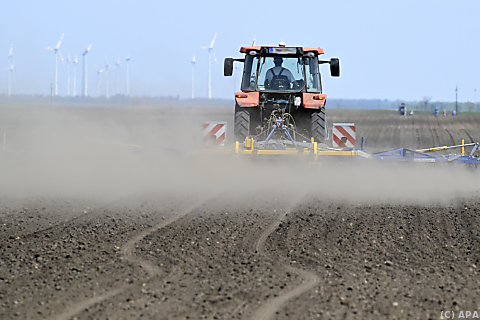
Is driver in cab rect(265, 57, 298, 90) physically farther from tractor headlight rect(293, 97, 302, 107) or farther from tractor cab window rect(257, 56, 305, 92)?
tractor headlight rect(293, 97, 302, 107)

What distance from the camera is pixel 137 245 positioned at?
235 inches

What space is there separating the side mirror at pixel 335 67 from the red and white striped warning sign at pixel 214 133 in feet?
8.21

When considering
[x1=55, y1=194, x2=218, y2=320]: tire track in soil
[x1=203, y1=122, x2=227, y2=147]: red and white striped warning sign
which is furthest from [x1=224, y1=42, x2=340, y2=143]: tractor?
[x1=55, y1=194, x2=218, y2=320]: tire track in soil

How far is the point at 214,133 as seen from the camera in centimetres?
1152

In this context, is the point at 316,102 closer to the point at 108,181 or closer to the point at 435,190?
the point at 435,190

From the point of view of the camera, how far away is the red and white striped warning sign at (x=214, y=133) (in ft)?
37.6

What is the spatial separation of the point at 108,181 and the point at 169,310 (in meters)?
6.78

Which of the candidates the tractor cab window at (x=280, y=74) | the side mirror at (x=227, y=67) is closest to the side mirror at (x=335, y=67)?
the tractor cab window at (x=280, y=74)

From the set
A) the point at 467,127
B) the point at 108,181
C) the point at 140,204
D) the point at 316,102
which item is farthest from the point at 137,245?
the point at 467,127

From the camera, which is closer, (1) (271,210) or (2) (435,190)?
(1) (271,210)

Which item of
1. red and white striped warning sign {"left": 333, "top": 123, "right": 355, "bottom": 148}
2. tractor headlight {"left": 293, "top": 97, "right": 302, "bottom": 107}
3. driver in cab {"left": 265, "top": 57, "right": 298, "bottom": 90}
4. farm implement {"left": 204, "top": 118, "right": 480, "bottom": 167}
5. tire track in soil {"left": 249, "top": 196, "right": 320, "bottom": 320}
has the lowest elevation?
tire track in soil {"left": 249, "top": 196, "right": 320, "bottom": 320}

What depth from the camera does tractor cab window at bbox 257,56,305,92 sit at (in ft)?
37.0

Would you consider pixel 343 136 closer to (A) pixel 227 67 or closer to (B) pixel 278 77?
(B) pixel 278 77

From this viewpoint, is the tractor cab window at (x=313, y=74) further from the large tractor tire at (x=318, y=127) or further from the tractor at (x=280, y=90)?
the large tractor tire at (x=318, y=127)
